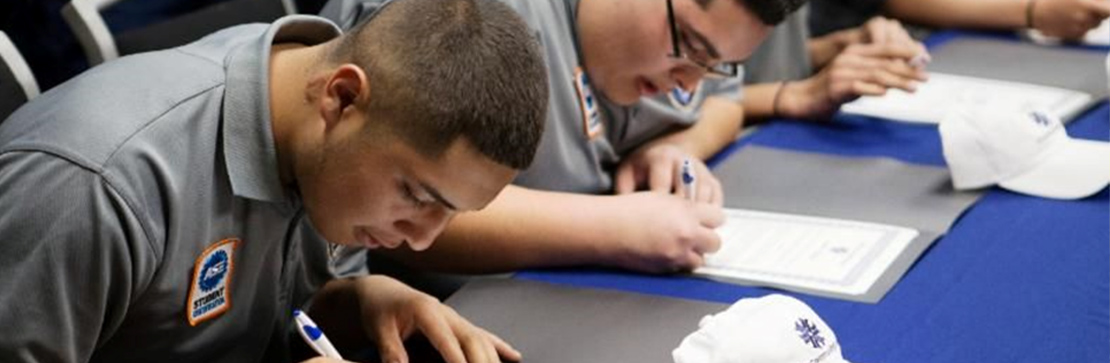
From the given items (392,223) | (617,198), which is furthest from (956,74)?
(392,223)

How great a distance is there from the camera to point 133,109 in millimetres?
1262

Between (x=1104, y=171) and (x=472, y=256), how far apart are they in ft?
2.77

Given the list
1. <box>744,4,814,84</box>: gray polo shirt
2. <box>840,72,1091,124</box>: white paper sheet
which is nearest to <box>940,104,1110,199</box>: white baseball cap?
<box>840,72,1091,124</box>: white paper sheet

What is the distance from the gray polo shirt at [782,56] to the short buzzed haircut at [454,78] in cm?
126

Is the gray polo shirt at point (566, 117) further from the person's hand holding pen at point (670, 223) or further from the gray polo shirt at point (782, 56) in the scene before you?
the gray polo shirt at point (782, 56)

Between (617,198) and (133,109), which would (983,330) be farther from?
(133,109)

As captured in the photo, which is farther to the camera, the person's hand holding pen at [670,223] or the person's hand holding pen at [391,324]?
the person's hand holding pen at [670,223]

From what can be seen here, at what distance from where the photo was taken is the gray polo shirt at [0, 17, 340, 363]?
118 centimetres

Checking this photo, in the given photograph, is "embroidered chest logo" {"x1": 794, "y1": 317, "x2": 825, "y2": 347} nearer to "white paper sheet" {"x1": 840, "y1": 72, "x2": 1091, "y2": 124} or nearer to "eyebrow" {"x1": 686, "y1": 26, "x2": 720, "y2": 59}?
"eyebrow" {"x1": 686, "y1": 26, "x2": 720, "y2": 59}

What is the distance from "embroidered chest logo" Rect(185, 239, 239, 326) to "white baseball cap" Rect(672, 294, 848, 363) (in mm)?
418

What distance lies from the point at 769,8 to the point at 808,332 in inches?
23.7

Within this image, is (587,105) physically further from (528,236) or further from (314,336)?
(314,336)

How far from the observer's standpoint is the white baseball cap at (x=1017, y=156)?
1.90 meters

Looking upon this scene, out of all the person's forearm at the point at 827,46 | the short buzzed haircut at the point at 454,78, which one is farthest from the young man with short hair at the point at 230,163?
the person's forearm at the point at 827,46
